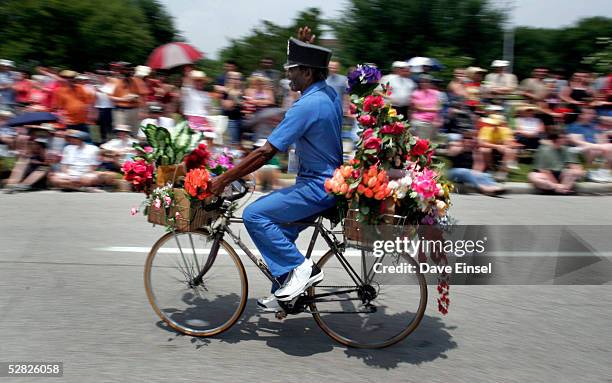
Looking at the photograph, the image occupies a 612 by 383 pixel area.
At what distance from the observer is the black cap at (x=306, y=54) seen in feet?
15.2

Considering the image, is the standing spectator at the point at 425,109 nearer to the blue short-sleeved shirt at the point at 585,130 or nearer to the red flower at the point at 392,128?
the blue short-sleeved shirt at the point at 585,130

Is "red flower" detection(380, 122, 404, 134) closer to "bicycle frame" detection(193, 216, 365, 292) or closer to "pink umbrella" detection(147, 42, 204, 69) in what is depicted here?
"bicycle frame" detection(193, 216, 365, 292)

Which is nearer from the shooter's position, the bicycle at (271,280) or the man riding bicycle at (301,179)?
the man riding bicycle at (301,179)

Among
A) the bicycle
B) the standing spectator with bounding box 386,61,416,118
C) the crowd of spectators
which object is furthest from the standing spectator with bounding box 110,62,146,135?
the bicycle

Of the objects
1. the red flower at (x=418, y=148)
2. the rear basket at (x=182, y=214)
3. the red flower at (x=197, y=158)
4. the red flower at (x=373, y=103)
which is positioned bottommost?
the rear basket at (x=182, y=214)

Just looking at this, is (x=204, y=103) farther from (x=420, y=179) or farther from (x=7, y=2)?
(x=7, y=2)

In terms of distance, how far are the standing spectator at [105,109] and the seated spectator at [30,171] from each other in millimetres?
1429

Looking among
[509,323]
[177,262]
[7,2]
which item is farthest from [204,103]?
[7,2]

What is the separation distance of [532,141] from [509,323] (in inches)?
278

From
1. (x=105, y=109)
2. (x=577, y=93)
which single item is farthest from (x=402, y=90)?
(x=105, y=109)

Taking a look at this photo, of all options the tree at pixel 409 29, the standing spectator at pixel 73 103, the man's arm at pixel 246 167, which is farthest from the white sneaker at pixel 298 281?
the tree at pixel 409 29

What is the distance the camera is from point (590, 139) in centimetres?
1186

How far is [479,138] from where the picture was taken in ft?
36.6

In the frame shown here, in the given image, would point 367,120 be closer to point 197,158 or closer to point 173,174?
point 197,158
